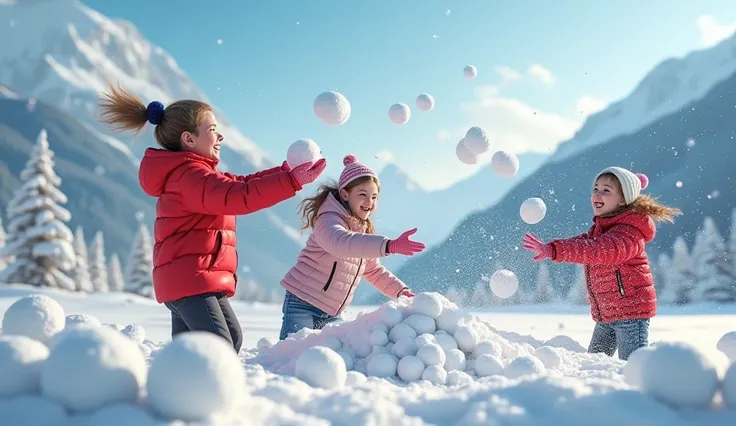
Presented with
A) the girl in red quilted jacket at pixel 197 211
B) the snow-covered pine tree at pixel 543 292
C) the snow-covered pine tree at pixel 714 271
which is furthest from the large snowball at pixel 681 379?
the snow-covered pine tree at pixel 543 292

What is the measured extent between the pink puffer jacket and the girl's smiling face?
1746 mm

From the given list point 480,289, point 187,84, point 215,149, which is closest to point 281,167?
point 215,149

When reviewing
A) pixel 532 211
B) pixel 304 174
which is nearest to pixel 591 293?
pixel 532 211

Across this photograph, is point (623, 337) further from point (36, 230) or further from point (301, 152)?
point (36, 230)

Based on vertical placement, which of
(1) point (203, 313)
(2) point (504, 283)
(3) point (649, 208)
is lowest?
(1) point (203, 313)

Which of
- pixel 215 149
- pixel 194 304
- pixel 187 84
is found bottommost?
pixel 194 304

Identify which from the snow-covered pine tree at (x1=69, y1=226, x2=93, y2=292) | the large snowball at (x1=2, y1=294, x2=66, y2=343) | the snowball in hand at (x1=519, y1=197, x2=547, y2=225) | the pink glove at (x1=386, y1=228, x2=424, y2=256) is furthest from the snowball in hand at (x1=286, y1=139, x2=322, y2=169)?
the snow-covered pine tree at (x1=69, y1=226, x2=93, y2=292)

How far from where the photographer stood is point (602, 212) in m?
4.91

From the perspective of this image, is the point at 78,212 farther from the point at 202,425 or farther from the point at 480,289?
the point at 202,425

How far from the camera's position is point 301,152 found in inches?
182

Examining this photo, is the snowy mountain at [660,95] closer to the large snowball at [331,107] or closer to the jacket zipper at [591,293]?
the jacket zipper at [591,293]

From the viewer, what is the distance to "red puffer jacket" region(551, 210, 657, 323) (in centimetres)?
452

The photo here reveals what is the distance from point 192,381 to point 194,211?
2063mm

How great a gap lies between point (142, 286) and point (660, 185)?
182 feet
